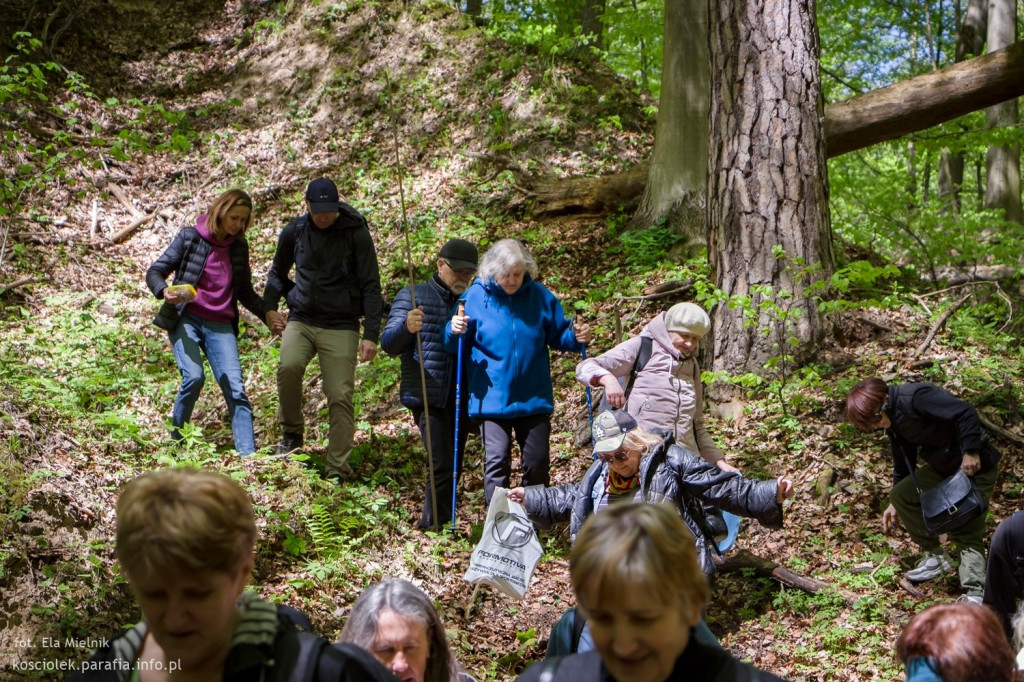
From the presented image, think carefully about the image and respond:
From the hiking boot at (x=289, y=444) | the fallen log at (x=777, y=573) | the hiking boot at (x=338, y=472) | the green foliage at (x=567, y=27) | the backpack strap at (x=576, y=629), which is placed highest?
the green foliage at (x=567, y=27)

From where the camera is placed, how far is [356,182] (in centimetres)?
1170

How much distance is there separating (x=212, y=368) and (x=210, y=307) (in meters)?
Answer: 0.46

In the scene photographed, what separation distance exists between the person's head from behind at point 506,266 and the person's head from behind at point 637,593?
410 cm

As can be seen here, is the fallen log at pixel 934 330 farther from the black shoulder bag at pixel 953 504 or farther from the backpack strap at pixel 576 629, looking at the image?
the backpack strap at pixel 576 629

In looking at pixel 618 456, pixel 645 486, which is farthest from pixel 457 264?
pixel 645 486

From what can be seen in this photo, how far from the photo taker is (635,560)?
6.10 feet

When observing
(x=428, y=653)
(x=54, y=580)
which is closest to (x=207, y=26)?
(x=54, y=580)

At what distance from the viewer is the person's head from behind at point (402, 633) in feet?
9.50

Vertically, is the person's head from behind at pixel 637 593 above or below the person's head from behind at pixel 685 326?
below

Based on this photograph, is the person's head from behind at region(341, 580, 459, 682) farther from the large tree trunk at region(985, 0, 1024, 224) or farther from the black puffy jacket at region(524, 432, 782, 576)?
the large tree trunk at region(985, 0, 1024, 224)

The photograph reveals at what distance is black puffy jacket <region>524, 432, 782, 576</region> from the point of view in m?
4.33

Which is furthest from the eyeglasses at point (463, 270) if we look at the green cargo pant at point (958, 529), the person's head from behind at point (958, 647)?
the person's head from behind at point (958, 647)

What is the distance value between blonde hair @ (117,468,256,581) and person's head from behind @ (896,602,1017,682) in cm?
197

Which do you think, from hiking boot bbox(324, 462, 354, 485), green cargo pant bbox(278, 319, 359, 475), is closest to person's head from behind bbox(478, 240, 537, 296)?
green cargo pant bbox(278, 319, 359, 475)
